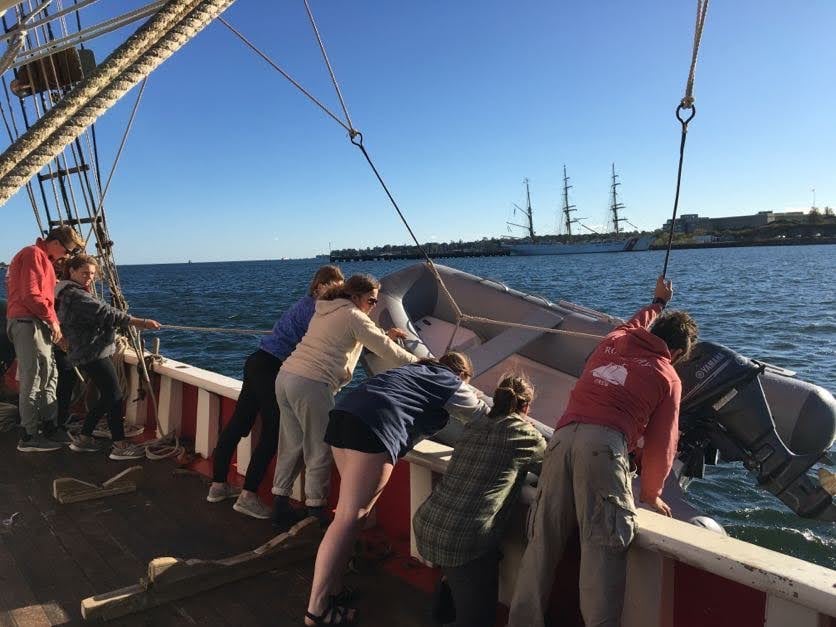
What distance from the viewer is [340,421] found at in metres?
2.36

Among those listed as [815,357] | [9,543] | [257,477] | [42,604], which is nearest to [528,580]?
[257,477]

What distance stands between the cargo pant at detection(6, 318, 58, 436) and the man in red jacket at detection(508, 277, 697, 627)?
3.39 m

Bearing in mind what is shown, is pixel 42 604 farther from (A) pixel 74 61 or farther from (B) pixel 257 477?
(A) pixel 74 61

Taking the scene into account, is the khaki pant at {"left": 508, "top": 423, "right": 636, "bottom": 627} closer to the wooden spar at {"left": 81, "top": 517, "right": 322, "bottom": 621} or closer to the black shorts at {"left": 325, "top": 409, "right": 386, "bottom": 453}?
the black shorts at {"left": 325, "top": 409, "right": 386, "bottom": 453}

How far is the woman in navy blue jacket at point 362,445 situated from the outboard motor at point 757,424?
2.39 metres

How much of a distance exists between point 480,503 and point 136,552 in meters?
1.68

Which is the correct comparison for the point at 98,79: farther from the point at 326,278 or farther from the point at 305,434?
the point at 305,434

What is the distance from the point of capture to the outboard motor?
4059mm

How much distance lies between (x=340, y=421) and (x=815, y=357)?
14.2 meters

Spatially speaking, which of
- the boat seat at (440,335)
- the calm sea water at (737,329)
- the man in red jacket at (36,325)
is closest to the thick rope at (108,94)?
the man in red jacket at (36,325)

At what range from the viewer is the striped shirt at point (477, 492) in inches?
88.0

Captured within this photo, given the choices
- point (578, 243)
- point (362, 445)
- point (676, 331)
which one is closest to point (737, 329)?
point (676, 331)

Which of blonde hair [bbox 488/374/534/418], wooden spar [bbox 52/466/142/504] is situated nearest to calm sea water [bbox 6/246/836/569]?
blonde hair [bbox 488/374/534/418]

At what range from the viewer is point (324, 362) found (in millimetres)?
2879
